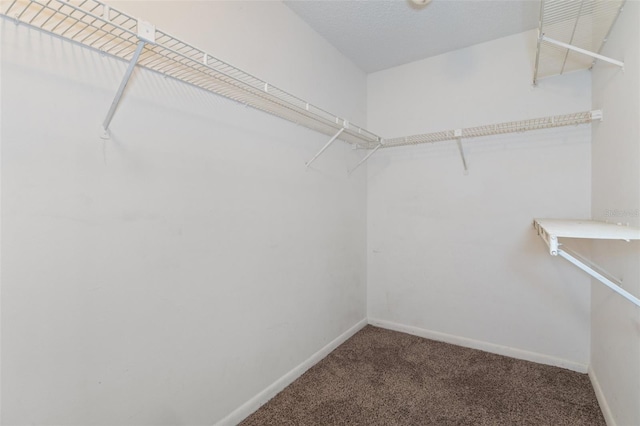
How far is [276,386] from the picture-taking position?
188cm

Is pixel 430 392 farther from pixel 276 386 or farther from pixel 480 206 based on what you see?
pixel 480 206

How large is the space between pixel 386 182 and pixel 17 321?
8.36 ft

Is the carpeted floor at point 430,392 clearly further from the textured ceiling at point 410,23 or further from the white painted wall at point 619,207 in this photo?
the textured ceiling at point 410,23

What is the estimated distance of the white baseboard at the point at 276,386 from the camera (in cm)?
161

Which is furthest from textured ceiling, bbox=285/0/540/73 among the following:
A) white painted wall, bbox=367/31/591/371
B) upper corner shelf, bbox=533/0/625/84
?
upper corner shelf, bbox=533/0/625/84

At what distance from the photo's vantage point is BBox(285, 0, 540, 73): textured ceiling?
1.94 meters

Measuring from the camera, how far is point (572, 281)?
82.1 inches

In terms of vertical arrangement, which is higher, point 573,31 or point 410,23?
point 410,23

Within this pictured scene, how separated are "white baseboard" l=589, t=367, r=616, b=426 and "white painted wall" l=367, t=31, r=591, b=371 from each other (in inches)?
6.6

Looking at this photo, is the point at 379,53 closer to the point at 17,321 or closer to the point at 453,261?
the point at 453,261

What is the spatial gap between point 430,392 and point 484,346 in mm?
819

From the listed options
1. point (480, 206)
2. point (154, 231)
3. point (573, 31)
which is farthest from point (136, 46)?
point (480, 206)

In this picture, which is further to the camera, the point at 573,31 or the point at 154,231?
the point at 573,31

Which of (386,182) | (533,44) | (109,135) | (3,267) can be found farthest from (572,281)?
(3,267)
